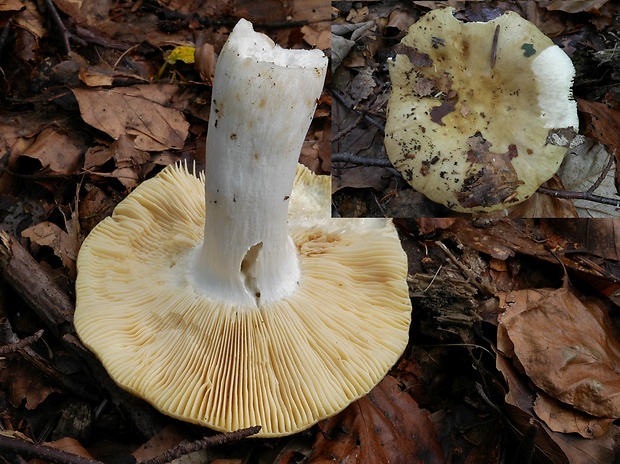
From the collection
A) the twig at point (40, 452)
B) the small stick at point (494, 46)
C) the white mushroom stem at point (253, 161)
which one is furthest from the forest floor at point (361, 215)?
the white mushroom stem at point (253, 161)

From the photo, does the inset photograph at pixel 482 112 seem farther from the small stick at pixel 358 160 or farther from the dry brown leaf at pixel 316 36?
the dry brown leaf at pixel 316 36

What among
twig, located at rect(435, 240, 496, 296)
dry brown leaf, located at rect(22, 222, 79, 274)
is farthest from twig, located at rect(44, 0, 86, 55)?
twig, located at rect(435, 240, 496, 296)

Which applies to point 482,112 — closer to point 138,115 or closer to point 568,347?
point 568,347

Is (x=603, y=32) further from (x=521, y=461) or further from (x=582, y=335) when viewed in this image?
(x=521, y=461)

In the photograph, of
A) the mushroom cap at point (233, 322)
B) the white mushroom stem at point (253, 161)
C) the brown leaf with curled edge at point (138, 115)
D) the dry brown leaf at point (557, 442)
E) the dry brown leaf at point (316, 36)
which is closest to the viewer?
the white mushroom stem at point (253, 161)

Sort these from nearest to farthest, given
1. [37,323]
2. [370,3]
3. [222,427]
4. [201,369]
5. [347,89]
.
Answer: [222,427], [201,369], [37,323], [370,3], [347,89]

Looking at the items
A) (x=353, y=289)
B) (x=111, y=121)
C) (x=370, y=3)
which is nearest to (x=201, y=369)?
(x=353, y=289)
